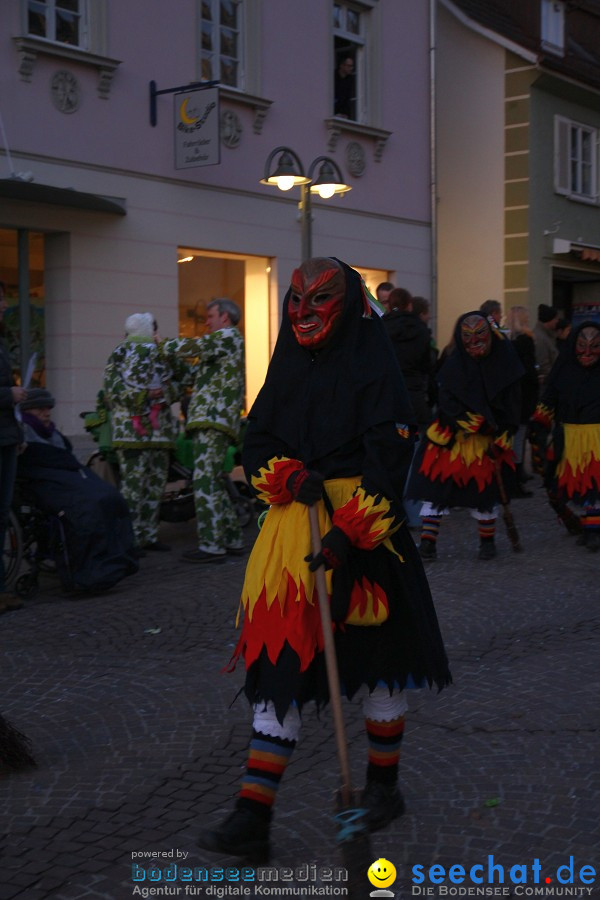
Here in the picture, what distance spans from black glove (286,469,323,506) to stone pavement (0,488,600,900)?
44.5 inches

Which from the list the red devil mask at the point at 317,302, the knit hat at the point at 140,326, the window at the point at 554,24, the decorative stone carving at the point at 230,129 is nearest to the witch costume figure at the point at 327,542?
the red devil mask at the point at 317,302

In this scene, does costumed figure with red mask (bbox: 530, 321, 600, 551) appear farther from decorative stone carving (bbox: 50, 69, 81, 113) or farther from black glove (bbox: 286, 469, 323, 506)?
decorative stone carving (bbox: 50, 69, 81, 113)

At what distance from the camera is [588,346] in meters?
8.93

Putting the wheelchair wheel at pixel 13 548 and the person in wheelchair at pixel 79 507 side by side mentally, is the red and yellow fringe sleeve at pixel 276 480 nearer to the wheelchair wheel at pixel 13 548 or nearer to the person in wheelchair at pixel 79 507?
the person in wheelchair at pixel 79 507

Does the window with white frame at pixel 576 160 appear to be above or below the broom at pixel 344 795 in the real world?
above

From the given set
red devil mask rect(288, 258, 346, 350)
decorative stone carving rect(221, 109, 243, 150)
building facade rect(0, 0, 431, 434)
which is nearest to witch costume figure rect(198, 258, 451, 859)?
red devil mask rect(288, 258, 346, 350)

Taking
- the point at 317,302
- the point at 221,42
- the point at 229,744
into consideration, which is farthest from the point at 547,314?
the point at 317,302

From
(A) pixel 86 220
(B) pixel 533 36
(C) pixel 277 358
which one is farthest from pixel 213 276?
(C) pixel 277 358

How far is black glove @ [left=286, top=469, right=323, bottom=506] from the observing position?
139 inches

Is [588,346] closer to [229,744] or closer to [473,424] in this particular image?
[473,424]

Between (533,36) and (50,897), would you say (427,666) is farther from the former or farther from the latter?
(533,36)

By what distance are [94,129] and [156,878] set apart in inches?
435

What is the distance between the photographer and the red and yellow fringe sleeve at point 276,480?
3627 mm

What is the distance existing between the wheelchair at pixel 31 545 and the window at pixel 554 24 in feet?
56.6
